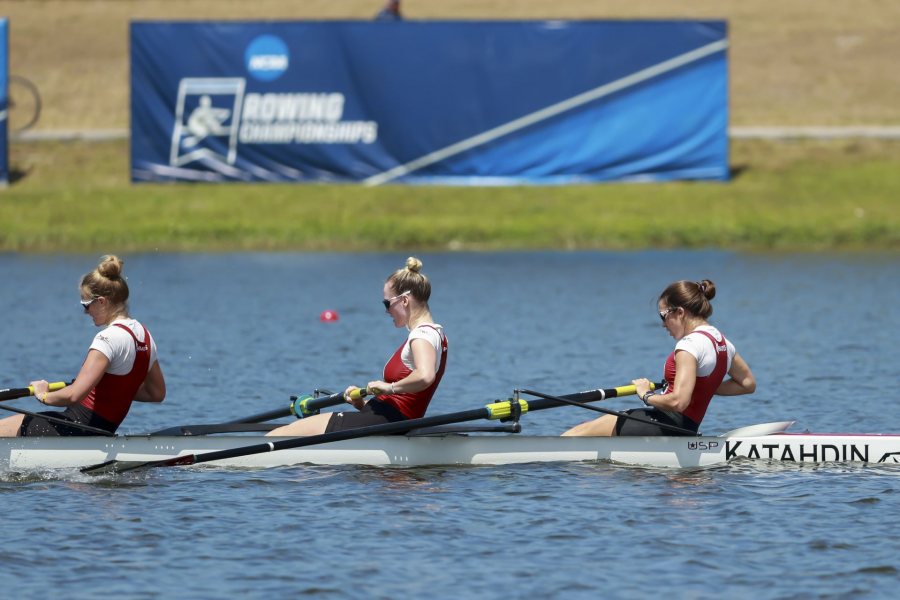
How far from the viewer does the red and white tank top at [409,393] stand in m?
12.0

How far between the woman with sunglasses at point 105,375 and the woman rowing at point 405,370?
117 centimetres

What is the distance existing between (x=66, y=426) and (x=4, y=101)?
23.9 meters

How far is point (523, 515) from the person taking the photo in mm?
11117

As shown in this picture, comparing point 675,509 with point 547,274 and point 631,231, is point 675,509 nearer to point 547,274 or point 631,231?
point 547,274

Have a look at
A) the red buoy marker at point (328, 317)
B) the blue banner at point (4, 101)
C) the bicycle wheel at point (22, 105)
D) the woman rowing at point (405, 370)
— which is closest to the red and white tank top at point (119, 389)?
the woman rowing at point (405, 370)

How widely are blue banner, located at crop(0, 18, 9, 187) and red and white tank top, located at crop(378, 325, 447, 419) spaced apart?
78.0ft

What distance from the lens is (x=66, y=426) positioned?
12.1 m

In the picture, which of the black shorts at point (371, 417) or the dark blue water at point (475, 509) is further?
the black shorts at point (371, 417)

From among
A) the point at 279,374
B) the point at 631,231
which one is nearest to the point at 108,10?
the point at 631,231

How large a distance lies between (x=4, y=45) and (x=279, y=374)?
58.4 ft

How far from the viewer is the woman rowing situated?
11.7 meters

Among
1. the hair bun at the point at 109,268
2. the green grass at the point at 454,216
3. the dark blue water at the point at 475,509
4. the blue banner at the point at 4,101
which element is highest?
the blue banner at the point at 4,101

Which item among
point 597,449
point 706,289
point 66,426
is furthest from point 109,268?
point 706,289

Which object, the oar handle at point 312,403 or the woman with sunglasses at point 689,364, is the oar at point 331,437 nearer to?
the oar handle at point 312,403
